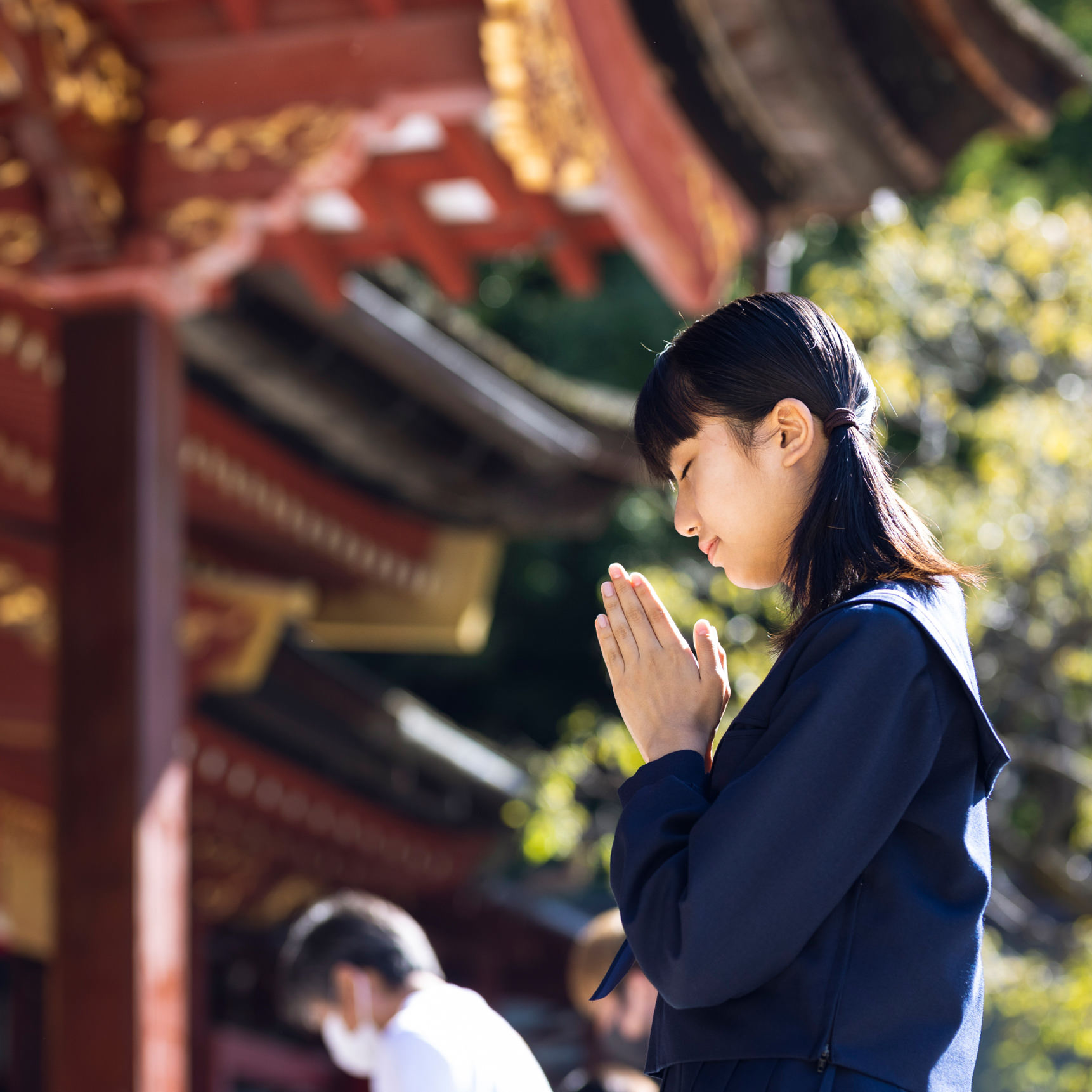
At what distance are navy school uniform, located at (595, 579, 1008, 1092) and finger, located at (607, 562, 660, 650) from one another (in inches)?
6.1

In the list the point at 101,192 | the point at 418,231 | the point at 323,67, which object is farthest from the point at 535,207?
the point at 101,192

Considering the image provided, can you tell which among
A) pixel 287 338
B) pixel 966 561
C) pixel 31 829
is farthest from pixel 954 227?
pixel 31 829

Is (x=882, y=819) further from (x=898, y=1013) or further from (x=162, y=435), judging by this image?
(x=162, y=435)

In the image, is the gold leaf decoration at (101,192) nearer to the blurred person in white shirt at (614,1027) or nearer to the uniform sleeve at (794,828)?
the blurred person in white shirt at (614,1027)

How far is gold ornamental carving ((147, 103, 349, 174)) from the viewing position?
3.00 m

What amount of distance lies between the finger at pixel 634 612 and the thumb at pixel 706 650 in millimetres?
38

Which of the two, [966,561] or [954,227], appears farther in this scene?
[954,227]

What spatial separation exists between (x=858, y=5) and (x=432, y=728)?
3.52 m

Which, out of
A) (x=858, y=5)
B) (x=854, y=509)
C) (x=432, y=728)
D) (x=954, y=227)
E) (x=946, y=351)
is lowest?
(x=432, y=728)

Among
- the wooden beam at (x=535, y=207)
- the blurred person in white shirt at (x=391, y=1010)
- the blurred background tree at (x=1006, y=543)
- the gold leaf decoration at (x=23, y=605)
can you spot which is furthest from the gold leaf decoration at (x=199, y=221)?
the gold leaf decoration at (x=23, y=605)

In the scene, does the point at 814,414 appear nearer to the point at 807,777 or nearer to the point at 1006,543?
the point at 807,777

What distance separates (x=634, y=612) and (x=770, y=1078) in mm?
381

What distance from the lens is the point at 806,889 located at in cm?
99

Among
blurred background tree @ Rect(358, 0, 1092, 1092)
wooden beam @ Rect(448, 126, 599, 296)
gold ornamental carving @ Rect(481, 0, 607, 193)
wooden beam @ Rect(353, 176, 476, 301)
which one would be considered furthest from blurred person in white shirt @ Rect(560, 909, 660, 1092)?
wooden beam @ Rect(353, 176, 476, 301)
